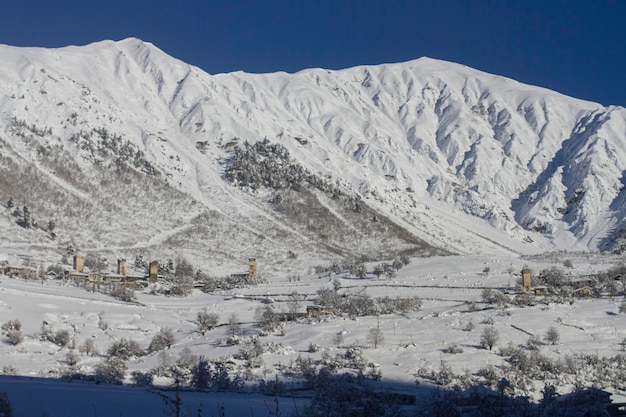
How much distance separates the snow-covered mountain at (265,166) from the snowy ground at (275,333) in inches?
1504

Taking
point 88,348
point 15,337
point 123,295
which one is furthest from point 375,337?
point 123,295

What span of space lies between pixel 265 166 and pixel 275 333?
96.7m

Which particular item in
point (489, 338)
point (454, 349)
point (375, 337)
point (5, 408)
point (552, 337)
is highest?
point (552, 337)

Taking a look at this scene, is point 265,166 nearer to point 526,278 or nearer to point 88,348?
point 526,278

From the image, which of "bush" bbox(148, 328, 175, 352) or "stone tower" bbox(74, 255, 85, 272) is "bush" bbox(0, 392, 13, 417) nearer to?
"bush" bbox(148, 328, 175, 352)

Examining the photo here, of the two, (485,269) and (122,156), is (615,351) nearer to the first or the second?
(485,269)

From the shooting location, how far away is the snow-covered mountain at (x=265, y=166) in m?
99.1

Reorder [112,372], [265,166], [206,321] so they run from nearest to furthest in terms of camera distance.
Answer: [112,372]
[206,321]
[265,166]

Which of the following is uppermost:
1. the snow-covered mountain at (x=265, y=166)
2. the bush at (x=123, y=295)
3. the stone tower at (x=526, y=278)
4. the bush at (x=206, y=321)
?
the snow-covered mountain at (x=265, y=166)

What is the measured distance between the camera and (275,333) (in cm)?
3297

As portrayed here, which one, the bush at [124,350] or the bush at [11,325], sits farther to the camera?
the bush at [11,325]

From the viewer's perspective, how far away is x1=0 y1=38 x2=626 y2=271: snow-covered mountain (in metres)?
99.1

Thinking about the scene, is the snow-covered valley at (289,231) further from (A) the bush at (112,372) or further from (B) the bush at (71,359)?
(A) the bush at (112,372)

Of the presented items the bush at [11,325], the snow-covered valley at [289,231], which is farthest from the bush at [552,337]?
the bush at [11,325]
